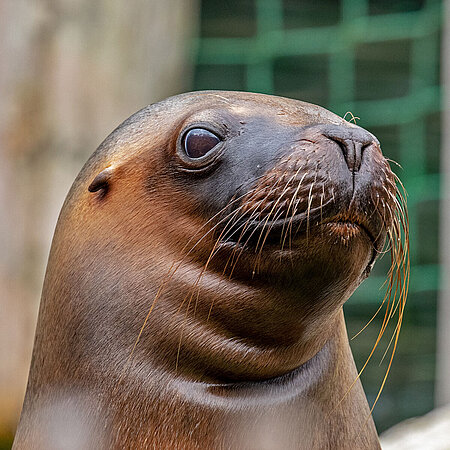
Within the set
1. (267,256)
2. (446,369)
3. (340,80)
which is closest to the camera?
(267,256)

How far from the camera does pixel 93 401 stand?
2.98m

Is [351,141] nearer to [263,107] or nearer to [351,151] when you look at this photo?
[351,151]

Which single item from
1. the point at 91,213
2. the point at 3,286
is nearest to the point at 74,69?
the point at 3,286

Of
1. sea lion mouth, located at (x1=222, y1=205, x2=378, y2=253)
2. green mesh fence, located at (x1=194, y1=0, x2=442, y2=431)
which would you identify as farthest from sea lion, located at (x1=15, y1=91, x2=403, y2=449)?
green mesh fence, located at (x1=194, y1=0, x2=442, y2=431)

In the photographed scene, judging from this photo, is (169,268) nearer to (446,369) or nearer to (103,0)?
(103,0)

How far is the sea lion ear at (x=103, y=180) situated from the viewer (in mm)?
3104

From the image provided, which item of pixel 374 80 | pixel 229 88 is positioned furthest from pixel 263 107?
pixel 374 80

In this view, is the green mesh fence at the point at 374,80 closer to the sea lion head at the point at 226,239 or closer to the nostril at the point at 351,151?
the sea lion head at the point at 226,239

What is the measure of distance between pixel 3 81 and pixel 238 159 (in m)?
2.95

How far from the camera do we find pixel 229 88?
28.9 ft

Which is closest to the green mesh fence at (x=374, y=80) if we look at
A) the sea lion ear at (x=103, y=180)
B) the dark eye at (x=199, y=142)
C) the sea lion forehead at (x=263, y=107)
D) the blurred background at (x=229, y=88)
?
the blurred background at (x=229, y=88)

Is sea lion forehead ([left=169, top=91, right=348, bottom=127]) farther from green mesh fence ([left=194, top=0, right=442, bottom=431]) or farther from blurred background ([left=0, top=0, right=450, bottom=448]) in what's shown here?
green mesh fence ([left=194, top=0, right=442, bottom=431])

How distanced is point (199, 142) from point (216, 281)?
0.41 m

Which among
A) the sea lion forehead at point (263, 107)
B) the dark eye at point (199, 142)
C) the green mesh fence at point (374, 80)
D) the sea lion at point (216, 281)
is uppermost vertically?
the sea lion forehead at point (263, 107)
